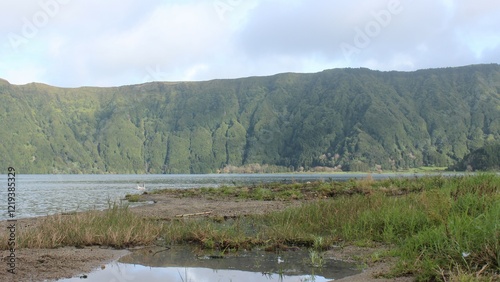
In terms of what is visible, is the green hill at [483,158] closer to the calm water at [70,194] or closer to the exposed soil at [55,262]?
the calm water at [70,194]

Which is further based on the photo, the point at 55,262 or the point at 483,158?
the point at 483,158

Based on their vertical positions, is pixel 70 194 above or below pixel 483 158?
below

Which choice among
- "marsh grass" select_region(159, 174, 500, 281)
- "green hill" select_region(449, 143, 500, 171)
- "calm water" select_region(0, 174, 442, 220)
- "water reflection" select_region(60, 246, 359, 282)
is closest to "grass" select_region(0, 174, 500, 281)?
"marsh grass" select_region(159, 174, 500, 281)

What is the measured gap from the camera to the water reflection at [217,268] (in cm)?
1037

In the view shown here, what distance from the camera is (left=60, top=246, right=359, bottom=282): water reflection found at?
1037 cm

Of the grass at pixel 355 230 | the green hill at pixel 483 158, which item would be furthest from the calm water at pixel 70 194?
the green hill at pixel 483 158

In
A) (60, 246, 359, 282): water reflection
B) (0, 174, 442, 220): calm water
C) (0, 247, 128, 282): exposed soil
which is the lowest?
(0, 174, 442, 220): calm water

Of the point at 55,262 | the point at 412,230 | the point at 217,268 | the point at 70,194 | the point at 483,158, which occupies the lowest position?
the point at 70,194

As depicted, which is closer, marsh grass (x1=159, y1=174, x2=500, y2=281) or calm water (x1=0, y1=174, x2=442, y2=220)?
marsh grass (x1=159, y1=174, x2=500, y2=281)

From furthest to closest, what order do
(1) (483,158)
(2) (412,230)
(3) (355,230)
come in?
(1) (483,158)
(3) (355,230)
(2) (412,230)

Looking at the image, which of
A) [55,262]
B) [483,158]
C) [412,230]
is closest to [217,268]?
[55,262]

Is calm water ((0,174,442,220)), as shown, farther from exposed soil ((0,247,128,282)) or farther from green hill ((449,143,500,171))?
green hill ((449,143,500,171))

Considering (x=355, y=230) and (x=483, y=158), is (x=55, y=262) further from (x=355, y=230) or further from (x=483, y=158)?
(x=483, y=158)

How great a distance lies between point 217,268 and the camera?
11.3m
